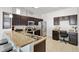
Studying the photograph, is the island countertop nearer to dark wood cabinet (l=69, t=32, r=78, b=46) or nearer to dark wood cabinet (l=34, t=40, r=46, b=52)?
dark wood cabinet (l=34, t=40, r=46, b=52)

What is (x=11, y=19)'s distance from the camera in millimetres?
1366

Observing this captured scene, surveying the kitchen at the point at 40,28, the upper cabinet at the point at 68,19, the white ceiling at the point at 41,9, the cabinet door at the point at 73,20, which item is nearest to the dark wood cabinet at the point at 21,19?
the kitchen at the point at 40,28

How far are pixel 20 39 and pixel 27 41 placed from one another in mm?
131

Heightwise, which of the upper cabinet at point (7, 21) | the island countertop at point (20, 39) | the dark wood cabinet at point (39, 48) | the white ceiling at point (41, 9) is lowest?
the dark wood cabinet at point (39, 48)

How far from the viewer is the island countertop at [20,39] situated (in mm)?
1383

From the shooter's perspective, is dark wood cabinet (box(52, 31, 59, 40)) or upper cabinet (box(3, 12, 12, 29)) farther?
dark wood cabinet (box(52, 31, 59, 40))

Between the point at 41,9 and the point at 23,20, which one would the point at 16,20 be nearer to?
the point at 23,20

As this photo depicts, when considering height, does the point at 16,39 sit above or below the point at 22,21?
below

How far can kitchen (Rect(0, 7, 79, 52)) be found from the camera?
4.48ft

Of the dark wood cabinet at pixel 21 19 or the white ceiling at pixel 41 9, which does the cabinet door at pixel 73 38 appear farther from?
the dark wood cabinet at pixel 21 19

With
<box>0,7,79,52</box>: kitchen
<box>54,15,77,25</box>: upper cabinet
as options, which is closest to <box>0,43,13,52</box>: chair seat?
<box>0,7,79,52</box>: kitchen
